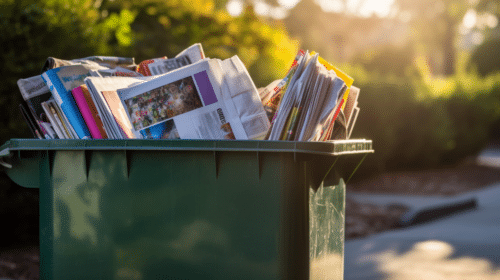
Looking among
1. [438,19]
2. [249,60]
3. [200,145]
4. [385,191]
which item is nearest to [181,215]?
[200,145]

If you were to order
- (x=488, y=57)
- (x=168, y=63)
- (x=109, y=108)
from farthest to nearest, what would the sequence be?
(x=488, y=57)
(x=168, y=63)
(x=109, y=108)

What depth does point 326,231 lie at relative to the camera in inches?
84.5

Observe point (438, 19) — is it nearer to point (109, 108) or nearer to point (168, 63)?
point (168, 63)

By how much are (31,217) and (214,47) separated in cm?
277

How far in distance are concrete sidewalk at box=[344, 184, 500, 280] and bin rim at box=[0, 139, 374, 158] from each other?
107 inches

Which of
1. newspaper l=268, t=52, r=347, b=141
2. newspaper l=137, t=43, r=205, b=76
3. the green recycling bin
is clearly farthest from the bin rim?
newspaper l=137, t=43, r=205, b=76

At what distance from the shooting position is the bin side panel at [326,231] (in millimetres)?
1997

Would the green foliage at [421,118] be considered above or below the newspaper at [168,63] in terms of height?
above

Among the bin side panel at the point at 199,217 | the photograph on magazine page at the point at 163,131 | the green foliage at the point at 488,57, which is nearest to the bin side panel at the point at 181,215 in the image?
the bin side panel at the point at 199,217

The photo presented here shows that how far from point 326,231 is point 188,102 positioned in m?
0.78

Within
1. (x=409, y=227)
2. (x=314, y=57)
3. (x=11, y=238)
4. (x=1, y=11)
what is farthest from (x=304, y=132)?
(x=409, y=227)

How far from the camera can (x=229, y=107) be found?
2.11 metres

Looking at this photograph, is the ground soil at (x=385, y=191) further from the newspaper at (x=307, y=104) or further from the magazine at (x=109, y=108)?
the newspaper at (x=307, y=104)

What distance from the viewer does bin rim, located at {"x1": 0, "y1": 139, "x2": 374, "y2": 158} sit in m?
1.83
